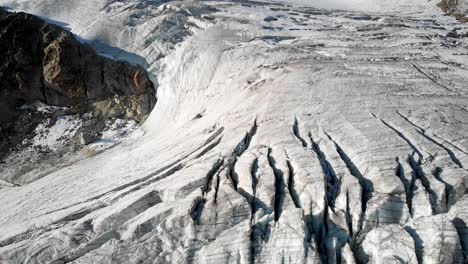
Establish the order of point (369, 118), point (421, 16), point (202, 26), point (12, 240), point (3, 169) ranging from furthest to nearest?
point (421, 16), point (202, 26), point (3, 169), point (369, 118), point (12, 240)

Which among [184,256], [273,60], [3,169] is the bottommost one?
[3,169]

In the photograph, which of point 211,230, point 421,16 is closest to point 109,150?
point 211,230

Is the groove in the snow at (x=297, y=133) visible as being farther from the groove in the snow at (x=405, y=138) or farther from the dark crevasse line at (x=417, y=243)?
the dark crevasse line at (x=417, y=243)

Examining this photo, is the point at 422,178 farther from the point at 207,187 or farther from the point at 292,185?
the point at 207,187

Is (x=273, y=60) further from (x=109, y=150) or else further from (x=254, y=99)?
(x=109, y=150)

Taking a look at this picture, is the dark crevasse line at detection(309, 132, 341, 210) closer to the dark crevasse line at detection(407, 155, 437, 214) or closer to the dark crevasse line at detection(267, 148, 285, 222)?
the dark crevasse line at detection(267, 148, 285, 222)

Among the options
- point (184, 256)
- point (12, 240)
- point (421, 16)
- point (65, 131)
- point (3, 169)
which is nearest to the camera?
point (184, 256)

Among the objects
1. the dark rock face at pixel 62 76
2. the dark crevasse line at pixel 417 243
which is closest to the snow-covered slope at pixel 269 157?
the dark crevasse line at pixel 417 243
